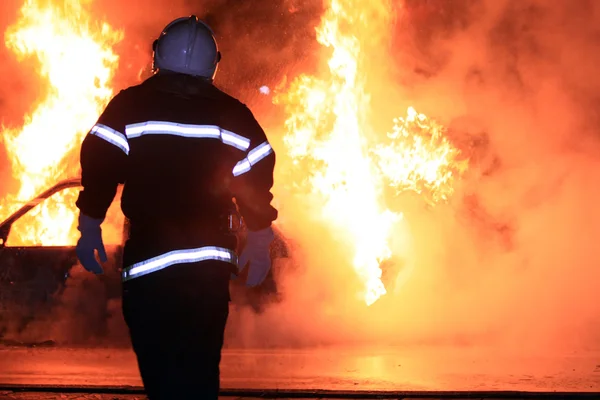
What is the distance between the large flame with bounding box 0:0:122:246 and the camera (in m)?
14.4

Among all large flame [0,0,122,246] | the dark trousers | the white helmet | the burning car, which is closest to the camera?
the dark trousers

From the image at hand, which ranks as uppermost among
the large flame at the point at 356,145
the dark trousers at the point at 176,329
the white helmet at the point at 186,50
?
the large flame at the point at 356,145

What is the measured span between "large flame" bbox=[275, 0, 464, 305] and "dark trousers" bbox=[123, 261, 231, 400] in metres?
7.16

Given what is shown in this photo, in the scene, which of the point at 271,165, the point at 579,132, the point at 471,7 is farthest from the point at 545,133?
the point at 271,165

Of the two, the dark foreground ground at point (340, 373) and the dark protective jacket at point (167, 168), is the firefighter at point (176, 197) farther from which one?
the dark foreground ground at point (340, 373)

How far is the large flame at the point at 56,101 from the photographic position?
47.3 ft

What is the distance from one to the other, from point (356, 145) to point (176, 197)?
8744mm

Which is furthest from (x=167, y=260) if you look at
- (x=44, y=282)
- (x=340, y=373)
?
(x=44, y=282)

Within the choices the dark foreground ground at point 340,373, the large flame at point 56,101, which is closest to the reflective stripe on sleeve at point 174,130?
the dark foreground ground at point 340,373

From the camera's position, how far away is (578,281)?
398 inches

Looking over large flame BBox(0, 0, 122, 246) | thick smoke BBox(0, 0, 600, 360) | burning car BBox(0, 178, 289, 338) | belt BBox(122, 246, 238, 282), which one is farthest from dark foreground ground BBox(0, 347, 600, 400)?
large flame BBox(0, 0, 122, 246)

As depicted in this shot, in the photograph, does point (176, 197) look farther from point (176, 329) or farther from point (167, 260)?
point (176, 329)

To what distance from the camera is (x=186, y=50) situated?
10.5ft

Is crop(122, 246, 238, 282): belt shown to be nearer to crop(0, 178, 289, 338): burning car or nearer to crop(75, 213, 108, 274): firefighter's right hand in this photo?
crop(75, 213, 108, 274): firefighter's right hand
